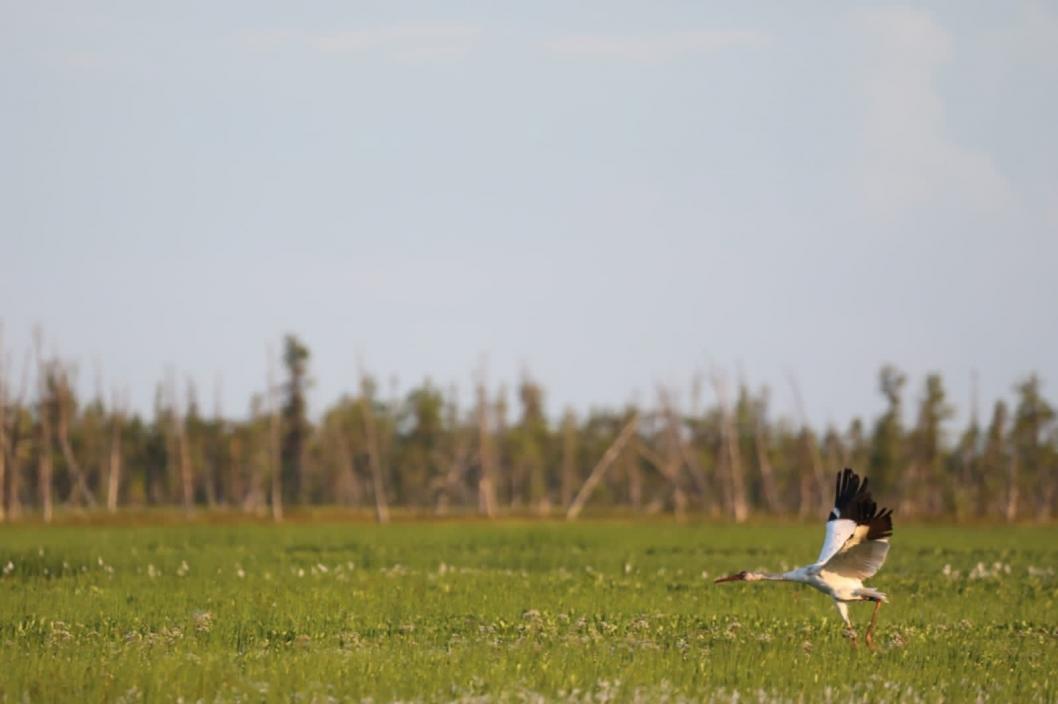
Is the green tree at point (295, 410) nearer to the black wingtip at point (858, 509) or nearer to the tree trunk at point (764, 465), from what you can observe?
the tree trunk at point (764, 465)

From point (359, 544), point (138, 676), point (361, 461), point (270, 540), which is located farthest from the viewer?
point (361, 461)

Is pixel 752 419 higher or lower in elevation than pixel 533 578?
higher

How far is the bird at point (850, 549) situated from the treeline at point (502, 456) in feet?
220

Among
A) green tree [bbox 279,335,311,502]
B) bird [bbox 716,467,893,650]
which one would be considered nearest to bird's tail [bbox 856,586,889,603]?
bird [bbox 716,467,893,650]

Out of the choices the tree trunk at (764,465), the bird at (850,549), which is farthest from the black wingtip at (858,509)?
the tree trunk at (764,465)

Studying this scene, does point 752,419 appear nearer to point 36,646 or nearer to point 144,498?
point 144,498

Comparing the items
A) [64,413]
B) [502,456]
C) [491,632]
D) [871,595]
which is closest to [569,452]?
[502,456]

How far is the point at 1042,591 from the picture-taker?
24172 millimetres

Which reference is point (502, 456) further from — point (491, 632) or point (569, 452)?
point (491, 632)

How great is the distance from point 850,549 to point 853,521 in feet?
1.43

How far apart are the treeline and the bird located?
220 feet

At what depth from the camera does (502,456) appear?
116875mm

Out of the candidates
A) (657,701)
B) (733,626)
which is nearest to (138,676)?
(657,701)

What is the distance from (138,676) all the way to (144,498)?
108106mm
